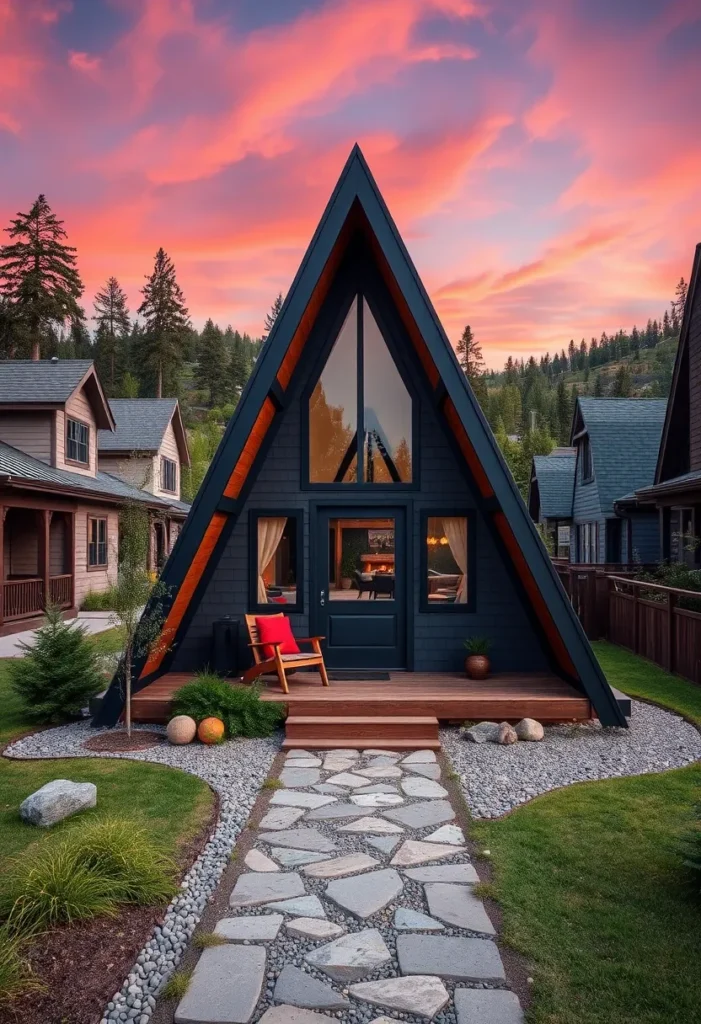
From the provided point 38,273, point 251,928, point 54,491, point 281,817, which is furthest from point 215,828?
point 38,273

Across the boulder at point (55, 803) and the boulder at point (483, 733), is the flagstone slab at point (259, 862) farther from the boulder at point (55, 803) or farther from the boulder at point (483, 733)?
the boulder at point (483, 733)

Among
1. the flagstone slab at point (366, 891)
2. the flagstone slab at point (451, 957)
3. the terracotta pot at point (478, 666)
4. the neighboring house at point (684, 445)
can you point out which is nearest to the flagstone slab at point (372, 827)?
the flagstone slab at point (366, 891)

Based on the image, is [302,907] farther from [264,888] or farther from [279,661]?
[279,661]

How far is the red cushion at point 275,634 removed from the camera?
7.53 m

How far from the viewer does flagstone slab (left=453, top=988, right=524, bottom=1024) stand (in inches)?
99.0

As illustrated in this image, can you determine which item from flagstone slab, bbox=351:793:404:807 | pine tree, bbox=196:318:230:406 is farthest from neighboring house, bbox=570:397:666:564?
pine tree, bbox=196:318:230:406

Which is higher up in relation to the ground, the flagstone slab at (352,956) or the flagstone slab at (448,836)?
the flagstone slab at (352,956)

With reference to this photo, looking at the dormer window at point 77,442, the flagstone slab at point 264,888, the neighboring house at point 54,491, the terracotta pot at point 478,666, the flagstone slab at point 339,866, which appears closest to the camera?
the flagstone slab at point 264,888

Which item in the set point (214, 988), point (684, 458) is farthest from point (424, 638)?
point (684, 458)

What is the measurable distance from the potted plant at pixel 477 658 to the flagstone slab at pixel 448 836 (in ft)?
10.9

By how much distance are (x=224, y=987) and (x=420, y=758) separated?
11.2ft

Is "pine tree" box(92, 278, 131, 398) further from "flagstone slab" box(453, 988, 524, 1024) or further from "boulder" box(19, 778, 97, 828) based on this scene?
"flagstone slab" box(453, 988, 524, 1024)

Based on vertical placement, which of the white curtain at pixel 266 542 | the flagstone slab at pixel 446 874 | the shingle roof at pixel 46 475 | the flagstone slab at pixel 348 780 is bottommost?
the flagstone slab at pixel 348 780

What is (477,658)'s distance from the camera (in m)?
7.71
